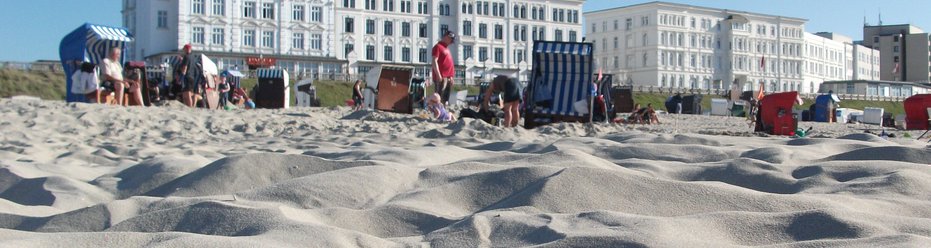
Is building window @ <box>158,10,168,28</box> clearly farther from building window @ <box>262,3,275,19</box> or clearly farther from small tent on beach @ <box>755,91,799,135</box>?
small tent on beach @ <box>755,91,799,135</box>

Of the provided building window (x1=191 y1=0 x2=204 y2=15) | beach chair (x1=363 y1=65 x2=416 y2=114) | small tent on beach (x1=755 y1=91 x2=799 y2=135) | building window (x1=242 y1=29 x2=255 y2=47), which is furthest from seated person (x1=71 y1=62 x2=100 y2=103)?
building window (x1=242 y1=29 x2=255 y2=47)

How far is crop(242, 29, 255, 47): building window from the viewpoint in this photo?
56219 millimetres

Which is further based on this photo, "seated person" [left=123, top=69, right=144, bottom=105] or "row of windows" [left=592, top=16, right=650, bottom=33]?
"row of windows" [left=592, top=16, right=650, bottom=33]

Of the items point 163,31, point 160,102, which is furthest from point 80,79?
point 163,31

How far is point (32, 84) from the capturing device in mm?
42625

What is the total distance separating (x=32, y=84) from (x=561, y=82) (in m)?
37.3

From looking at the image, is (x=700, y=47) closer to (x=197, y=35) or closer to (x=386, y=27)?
(x=386, y=27)

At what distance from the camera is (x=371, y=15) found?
62.0 meters

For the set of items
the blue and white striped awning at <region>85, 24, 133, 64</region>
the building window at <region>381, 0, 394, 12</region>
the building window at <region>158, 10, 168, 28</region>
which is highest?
the building window at <region>381, 0, 394, 12</region>

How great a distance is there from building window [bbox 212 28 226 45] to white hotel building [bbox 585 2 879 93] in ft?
120

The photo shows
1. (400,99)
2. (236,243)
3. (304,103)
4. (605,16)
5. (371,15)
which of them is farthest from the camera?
(605,16)

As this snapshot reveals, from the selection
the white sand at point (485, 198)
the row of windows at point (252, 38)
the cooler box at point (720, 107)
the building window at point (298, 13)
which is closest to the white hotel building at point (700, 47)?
the row of windows at point (252, 38)

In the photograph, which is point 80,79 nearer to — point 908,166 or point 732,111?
point 908,166

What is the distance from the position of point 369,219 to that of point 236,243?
28.5 inches
